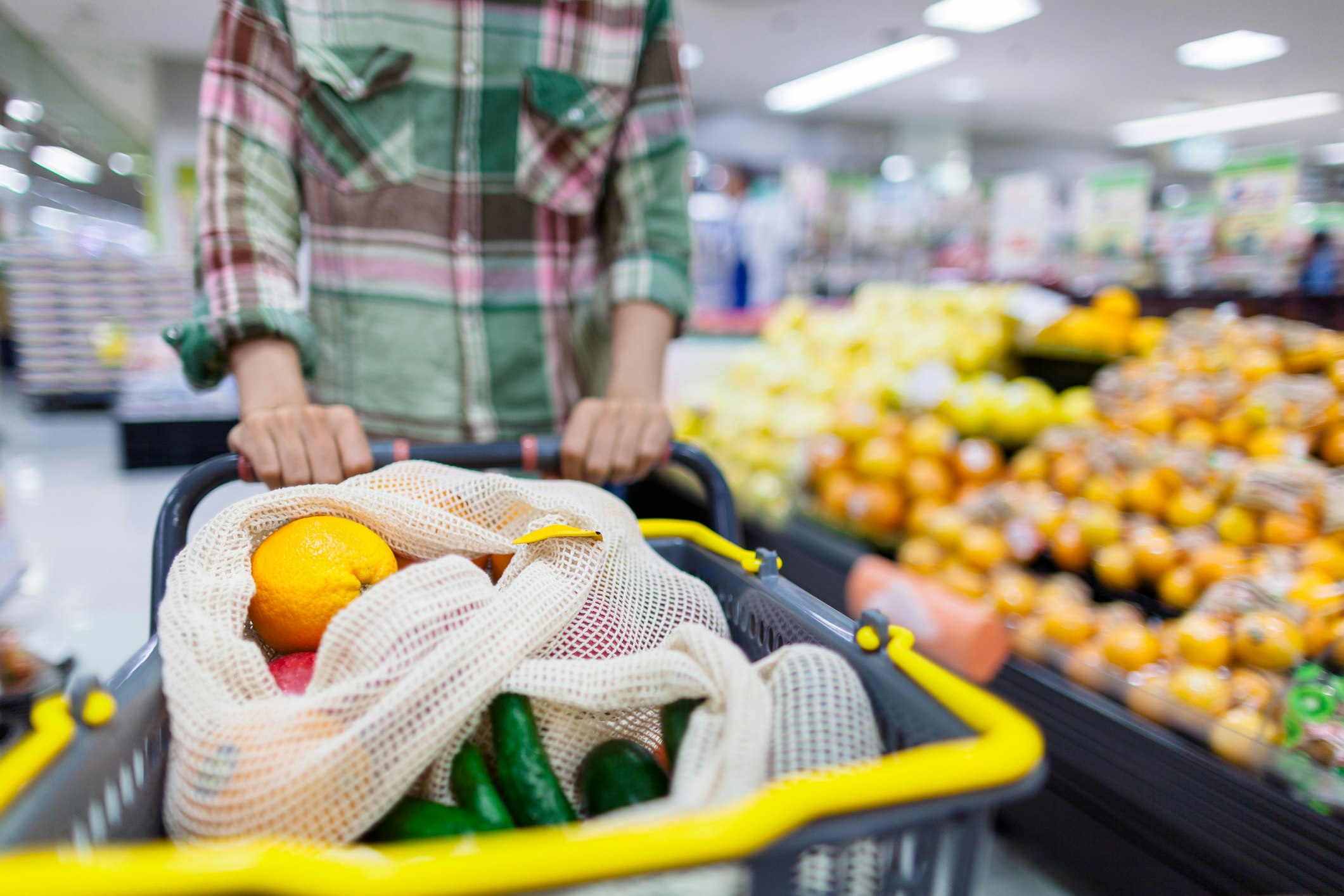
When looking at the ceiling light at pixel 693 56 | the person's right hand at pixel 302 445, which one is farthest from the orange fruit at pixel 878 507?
the ceiling light at pixel 693 56

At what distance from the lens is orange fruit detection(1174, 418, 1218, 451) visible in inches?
75.8

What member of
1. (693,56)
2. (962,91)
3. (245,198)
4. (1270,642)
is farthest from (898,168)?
(245,198)

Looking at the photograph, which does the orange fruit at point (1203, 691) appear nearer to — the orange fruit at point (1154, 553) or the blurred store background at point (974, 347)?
the blurred store background at point (974, 347)

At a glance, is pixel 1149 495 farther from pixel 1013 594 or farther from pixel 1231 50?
pixel 1231 50

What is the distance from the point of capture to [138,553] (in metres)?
3.72

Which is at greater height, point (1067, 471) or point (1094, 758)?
point (1067, 471)

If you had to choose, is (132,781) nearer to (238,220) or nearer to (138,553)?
(238,220)

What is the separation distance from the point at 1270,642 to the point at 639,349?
1.18 m

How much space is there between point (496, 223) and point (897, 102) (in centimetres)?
1103

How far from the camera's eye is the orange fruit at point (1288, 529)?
1.61 metres

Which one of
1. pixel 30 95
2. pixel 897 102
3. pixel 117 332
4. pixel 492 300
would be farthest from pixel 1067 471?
pixel 30 95

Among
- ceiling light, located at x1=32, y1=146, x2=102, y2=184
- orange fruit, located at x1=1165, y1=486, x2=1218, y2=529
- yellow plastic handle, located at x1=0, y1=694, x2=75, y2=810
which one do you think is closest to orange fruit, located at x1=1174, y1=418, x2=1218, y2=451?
orange fruit, located at x1=1165, y1=486, x2=1218, y2=529

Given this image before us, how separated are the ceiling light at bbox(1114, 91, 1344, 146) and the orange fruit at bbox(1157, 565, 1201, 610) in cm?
893

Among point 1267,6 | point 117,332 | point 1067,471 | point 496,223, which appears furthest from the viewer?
point 117,332
